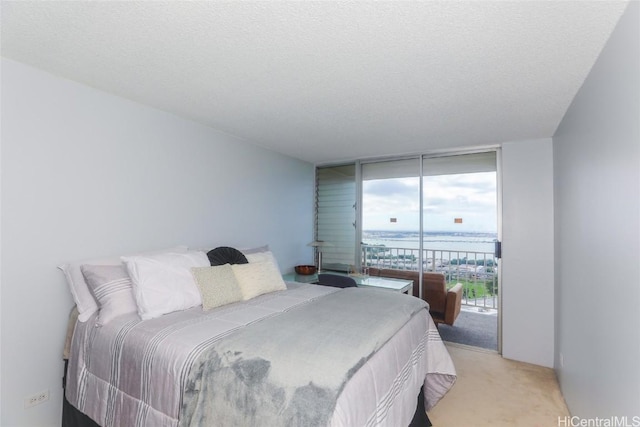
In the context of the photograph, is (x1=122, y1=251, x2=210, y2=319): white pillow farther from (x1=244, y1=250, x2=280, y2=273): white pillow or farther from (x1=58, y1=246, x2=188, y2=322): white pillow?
(x1=244, y1=250, x2=280, y2=273): white pillow

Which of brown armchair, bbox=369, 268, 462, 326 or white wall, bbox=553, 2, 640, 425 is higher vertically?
white wall, bbox=553, 2, 640, 425

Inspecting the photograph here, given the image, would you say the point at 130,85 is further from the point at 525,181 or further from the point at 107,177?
the point at 525,181

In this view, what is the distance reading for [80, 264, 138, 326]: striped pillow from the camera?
1877 mm

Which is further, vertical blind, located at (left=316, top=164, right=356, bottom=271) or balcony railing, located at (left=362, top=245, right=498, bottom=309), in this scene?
vertical blind, located at (left=316, top=164, right=356, bottom=271)

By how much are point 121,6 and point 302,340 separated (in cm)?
175

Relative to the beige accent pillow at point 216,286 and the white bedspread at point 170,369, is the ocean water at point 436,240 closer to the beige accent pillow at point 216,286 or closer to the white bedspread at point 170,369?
the white bedspread at point 170,369

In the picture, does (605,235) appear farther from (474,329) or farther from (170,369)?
(474,329)

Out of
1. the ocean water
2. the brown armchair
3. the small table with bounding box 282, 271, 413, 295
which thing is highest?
the ocean water

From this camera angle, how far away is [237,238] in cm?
338

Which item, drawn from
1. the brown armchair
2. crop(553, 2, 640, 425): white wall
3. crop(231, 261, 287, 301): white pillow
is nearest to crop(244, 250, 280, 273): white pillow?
crop(231, 261, 287, 301): white pillow

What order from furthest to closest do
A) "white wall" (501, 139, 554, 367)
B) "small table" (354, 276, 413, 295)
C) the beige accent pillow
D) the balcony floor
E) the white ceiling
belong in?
the balcony floor → "small table" (354, 276, 413, 295) → "white wall" (501, 139, 554, 367) → the beige accent pillow → the white ceiling

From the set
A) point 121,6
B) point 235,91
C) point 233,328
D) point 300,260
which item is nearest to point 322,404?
point 233,328

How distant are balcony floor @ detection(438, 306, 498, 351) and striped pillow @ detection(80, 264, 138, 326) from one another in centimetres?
356

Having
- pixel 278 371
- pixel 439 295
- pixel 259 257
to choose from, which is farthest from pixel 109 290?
pixel 439 295
